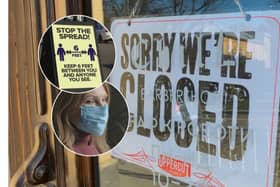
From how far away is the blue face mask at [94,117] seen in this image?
0.81m

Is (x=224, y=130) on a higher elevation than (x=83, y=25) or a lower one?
lower

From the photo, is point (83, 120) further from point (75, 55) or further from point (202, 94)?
point (202, 94)

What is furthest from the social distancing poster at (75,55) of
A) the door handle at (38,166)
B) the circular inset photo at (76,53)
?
the door handle at (38,166)

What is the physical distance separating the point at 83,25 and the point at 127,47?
0.38 feet

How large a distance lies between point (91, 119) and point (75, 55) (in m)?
0.16

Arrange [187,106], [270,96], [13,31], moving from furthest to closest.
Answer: [13,31] → [187,106] → [270,96]

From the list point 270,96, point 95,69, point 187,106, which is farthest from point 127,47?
point 270,96

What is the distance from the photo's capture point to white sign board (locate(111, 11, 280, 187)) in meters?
0.62

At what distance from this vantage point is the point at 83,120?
817 millimetres

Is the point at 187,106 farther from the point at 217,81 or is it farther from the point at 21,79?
the point at 21,79

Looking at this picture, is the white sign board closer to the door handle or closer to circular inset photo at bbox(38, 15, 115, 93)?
circular inset photo at bbox(38, 15, 115, 93)

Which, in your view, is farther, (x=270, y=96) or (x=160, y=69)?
(x=160, y=69)

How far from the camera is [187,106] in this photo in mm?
722

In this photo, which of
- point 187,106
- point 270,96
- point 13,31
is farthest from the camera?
point 13,31
